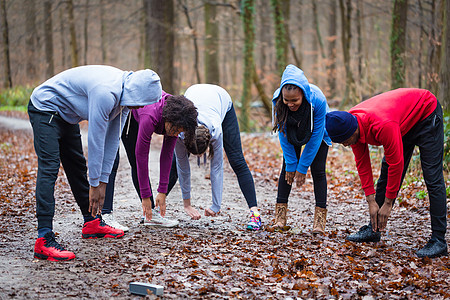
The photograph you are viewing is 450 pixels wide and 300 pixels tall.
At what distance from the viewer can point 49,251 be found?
3.56 m

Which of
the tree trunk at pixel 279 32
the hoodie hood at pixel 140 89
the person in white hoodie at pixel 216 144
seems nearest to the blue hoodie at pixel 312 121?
the person in white hoodie at pixel 216 144

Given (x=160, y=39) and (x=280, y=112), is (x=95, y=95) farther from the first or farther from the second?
(x=160, y=39)

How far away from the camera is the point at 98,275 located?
330 cm

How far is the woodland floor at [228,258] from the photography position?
10.3ft

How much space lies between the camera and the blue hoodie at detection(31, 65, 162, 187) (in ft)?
11.4

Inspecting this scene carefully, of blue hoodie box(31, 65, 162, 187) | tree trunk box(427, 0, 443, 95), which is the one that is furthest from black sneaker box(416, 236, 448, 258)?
tree trunk box(427, 0, 443, 95)

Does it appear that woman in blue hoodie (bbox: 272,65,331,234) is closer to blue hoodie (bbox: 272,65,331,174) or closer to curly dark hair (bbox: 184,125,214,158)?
blue hoodie (bbox: 272,65,331,174)

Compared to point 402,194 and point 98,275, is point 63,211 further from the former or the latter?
point 402,194

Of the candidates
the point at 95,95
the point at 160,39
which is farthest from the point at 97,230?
the point at 160,39

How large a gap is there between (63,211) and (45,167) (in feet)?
7.60

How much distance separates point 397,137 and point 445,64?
451 centimetres

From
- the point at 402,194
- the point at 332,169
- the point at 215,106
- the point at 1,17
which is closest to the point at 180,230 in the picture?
the point at 215,106

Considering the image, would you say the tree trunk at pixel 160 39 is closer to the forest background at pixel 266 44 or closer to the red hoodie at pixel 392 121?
the forest background at pixel 266 44

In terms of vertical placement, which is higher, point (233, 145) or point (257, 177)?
point (233, 145)
